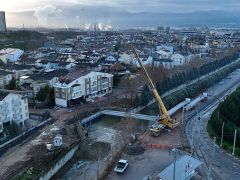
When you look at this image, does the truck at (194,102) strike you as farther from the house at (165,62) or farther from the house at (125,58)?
the house at (125,58)

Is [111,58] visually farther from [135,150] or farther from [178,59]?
[135,150]

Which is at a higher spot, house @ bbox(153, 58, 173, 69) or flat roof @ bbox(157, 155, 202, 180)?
house @ bbox(153, 58, 173, 69)

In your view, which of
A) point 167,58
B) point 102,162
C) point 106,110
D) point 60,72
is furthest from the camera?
point 167,58

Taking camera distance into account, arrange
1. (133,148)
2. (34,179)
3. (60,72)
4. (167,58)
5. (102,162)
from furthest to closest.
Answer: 1. (167,58)
2. (60,72)
3. (133,148)
4. (102,162)
5. (34,179)

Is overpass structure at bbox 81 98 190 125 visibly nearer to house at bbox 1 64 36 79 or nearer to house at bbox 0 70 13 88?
house at bbox 0 70 13 88

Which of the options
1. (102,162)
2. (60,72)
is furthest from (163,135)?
(60,72)

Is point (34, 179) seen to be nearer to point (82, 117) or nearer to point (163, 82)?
point (82, 117)

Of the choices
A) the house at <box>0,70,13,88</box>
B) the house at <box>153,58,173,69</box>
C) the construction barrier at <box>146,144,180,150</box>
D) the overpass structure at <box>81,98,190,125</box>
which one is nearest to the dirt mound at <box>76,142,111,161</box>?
the construction barrier at <box>146,144,180,150</box>
